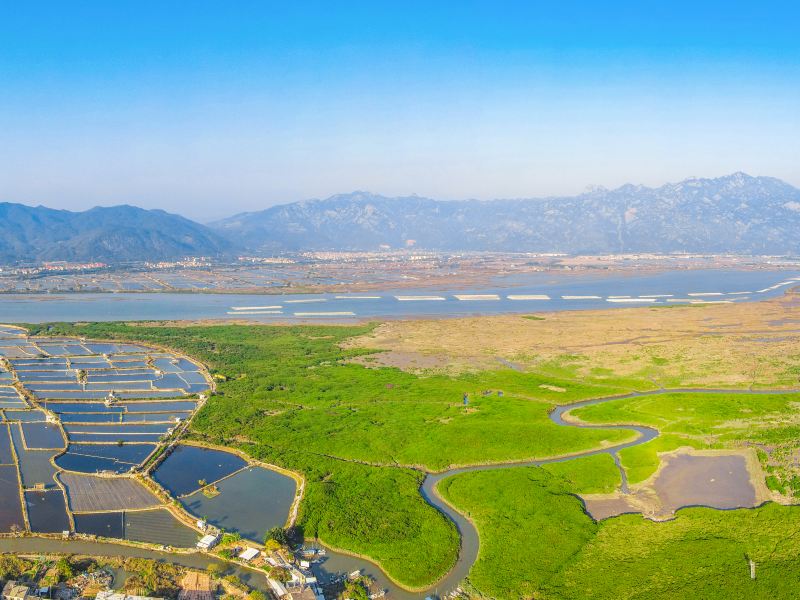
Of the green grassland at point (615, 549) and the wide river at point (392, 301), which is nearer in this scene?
the green grassland at point (615, 549)

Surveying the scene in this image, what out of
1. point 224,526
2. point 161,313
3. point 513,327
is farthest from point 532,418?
point 161,313

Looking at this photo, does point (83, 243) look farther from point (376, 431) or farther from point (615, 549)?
point (615, 549)

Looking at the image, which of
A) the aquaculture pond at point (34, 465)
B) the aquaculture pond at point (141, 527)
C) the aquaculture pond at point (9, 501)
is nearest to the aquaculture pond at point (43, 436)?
the aquaculture pond at point (34, 465)

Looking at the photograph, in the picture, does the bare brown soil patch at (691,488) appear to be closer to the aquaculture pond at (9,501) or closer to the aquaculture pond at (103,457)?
the aquaculture pond at (103,457)

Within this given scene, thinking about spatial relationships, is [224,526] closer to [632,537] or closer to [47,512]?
[47,512]

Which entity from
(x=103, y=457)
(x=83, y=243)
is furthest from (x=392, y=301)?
(x=83, y=243)

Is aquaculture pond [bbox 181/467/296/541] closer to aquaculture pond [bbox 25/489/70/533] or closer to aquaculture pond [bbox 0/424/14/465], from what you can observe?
aquaculture pond [bbox 25/489/70/533]

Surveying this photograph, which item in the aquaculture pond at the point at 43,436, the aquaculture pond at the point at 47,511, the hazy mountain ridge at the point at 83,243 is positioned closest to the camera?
the aquaculture pond at the point at 47,511
